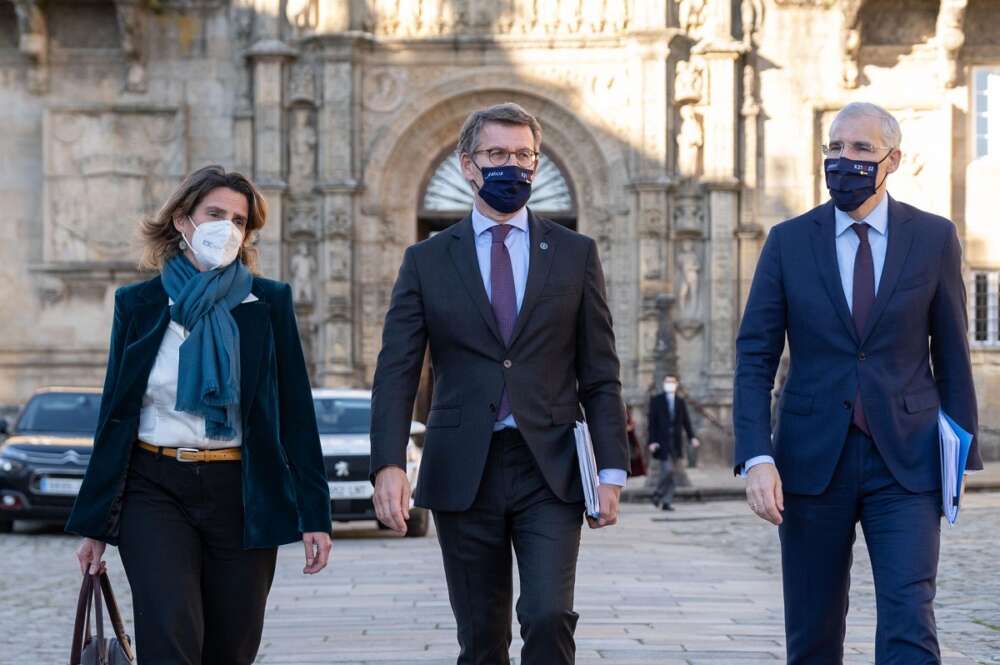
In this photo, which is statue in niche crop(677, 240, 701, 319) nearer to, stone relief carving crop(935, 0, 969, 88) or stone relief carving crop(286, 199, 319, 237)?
stone relief carving crop(935, 0, 969, 88)

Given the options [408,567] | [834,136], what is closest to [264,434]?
[834,136]

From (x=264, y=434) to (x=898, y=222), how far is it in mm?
2252

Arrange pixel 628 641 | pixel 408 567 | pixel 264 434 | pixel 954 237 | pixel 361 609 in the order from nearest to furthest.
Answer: pixel 264 434 → pixel 954 237 → pixel 628 641 → pixel 361 609 → pixel 408 567

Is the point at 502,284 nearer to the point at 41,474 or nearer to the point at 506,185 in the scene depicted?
the point at 506,185

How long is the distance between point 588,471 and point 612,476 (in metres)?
0.12

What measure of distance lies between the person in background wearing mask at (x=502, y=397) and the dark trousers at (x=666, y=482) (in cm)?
1724

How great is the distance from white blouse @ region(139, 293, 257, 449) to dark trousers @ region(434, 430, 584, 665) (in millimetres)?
790

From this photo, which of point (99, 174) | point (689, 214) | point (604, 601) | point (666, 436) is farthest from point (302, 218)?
point (604, 601)

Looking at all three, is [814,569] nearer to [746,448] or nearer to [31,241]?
[746,448]

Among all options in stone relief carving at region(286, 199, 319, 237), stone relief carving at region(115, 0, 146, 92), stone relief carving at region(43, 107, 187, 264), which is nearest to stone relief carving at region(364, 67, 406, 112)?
stone relief carving at region(286, 199, 319, 237)

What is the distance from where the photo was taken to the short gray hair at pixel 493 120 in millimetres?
6602

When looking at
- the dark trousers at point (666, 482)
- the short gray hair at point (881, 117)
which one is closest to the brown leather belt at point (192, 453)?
the short gray hair at point (881, 117)

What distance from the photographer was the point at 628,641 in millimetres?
10398

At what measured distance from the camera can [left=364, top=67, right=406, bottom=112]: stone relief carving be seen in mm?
32312
